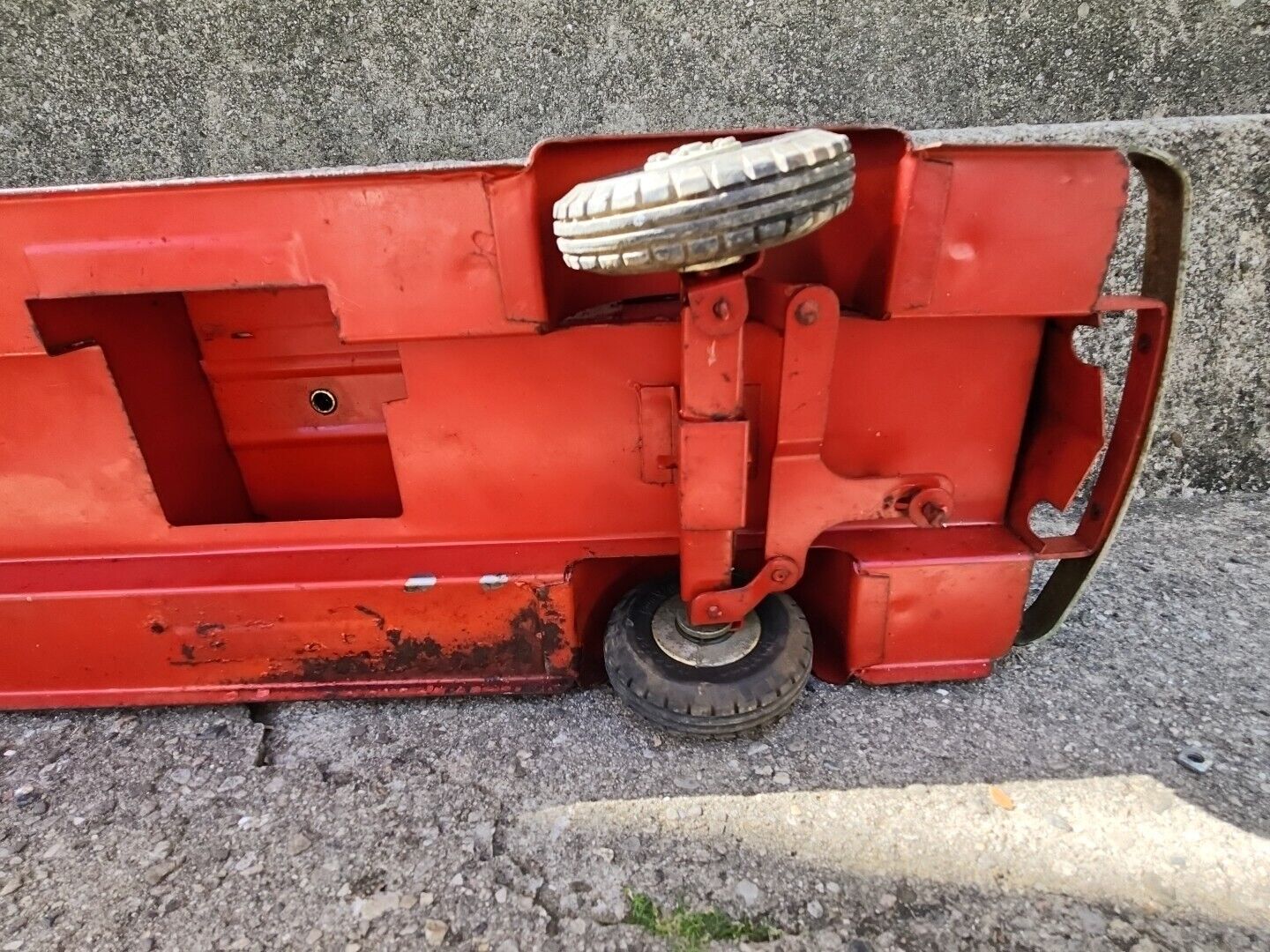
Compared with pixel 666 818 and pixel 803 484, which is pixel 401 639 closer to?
pixel 666 818

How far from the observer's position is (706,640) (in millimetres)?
1395

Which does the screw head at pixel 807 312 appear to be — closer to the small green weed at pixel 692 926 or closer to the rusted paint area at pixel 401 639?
the rusted paint area at pixel 401 639

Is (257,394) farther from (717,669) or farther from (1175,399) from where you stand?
(1175,399)

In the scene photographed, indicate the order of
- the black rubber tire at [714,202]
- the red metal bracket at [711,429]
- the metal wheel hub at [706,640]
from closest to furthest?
the black rubber tire at [714,202] < the red metal bracket at [711,429] < the metal wheel hub at [706,640]

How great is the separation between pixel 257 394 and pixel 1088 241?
62.7 inches

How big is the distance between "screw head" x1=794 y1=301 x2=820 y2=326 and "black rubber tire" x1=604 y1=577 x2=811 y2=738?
2.01ft

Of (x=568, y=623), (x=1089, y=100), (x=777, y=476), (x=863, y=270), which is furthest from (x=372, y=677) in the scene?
(x=1089, y=100)

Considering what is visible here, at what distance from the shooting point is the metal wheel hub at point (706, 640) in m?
1.38

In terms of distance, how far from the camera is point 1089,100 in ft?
7.75

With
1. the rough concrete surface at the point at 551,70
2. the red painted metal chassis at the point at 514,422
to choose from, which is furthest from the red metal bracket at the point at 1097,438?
the rough concrete surface at the point at 551,70

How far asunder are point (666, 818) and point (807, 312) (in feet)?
2.89

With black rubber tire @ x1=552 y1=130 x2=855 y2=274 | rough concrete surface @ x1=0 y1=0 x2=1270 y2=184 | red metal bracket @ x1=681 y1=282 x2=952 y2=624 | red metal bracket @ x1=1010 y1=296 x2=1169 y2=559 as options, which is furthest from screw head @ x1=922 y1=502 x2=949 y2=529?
rough concrete surface @ x1=0 y1=0 x2=1270 y2=184

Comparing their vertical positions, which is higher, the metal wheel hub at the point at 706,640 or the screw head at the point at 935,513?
the screw head at the point at 935,513

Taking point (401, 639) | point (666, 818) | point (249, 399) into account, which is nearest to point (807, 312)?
point (666, 818)
